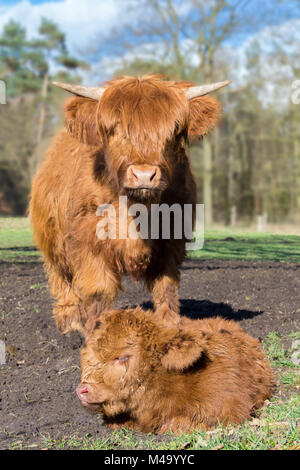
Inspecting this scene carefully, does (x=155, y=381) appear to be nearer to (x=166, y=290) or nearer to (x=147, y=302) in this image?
(x=166, y=290)

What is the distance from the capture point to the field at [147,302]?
3.23 meters

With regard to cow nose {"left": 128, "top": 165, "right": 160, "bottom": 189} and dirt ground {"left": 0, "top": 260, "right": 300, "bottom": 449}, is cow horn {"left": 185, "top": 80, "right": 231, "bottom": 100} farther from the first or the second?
dirt ground {"left": 0, "top": 260, "right": 300, "bottom": 449}

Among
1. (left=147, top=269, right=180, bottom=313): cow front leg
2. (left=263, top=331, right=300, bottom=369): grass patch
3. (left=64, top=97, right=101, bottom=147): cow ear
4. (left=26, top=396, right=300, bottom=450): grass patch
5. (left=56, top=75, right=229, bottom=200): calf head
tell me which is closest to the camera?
(left=26, top=396, right=300, bottom=450): grass patch

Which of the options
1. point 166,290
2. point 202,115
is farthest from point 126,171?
point 166,290

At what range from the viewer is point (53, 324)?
635 cm

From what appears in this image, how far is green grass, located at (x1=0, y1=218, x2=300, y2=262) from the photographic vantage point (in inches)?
231

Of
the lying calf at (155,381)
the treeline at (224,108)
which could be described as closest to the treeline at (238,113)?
the treeline at (224,108)

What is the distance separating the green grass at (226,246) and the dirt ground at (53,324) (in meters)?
0.13

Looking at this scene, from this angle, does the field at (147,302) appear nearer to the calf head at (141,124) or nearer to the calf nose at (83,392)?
the calf nose at (83,392)

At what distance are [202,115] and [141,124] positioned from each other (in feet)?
2.63

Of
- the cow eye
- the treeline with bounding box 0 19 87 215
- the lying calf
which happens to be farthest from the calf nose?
the treeline with bounding box 0 19 87 215

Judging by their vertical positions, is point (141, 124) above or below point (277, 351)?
above

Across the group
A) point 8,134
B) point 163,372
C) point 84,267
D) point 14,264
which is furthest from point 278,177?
point 163,372
